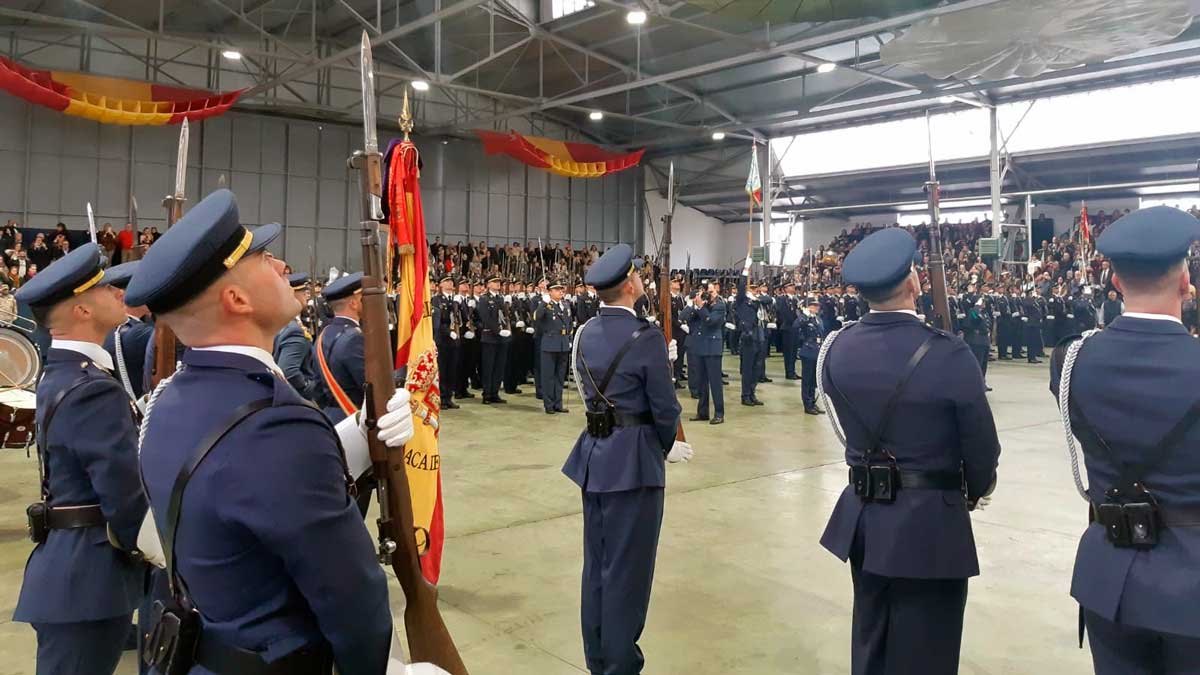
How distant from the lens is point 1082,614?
2.20m

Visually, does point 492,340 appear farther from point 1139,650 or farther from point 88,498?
point 1139,650

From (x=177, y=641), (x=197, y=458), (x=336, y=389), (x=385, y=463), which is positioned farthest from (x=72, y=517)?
(x=336, y=389)

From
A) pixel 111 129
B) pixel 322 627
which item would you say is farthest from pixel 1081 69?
pixel 111 129

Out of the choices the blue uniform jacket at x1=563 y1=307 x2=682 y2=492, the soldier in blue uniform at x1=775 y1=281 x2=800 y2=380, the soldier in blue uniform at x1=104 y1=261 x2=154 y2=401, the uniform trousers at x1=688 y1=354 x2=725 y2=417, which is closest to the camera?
the blue uniform jacket at x1=563 y1=307 x2=682 y2=492

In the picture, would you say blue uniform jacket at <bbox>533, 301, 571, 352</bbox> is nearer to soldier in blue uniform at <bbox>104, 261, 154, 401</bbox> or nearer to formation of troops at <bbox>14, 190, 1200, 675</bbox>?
formation of troops at <bbox>14, 190, 1200, 675</bbox>

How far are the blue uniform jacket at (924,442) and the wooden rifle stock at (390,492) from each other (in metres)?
1.31

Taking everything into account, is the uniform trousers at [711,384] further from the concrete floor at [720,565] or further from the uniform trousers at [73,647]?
the uniform trousers at [73,647]

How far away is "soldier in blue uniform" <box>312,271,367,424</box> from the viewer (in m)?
3.97

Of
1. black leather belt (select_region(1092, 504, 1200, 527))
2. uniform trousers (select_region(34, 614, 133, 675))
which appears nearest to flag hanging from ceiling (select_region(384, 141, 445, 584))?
uniform trousers (select_region(34, 614, 133, 675))

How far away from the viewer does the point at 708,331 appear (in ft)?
34.1

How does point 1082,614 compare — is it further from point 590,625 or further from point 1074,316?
point 1074,316

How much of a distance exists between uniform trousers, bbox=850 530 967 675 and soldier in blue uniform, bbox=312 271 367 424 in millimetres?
2432

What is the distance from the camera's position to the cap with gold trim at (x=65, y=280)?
2385mm

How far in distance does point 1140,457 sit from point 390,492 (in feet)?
5.97
